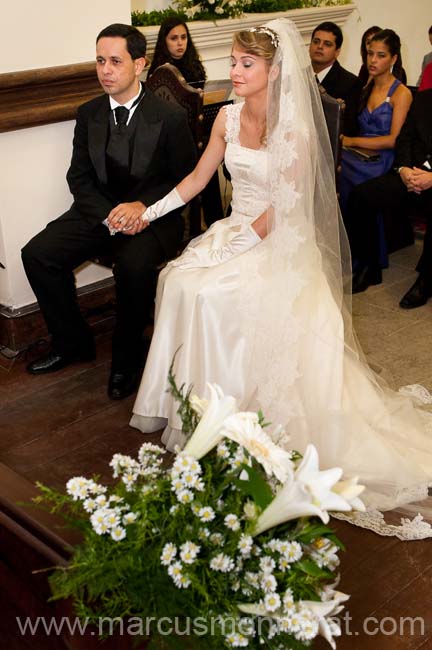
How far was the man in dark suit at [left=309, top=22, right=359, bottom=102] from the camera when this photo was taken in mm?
5492

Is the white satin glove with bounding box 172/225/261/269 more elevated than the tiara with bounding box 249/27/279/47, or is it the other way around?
the tiara with bounding box 249/27/279/47

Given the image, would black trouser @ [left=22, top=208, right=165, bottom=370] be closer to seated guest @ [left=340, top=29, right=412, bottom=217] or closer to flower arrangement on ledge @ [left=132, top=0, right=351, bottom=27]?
seated guest @ [left=340, top=29, right=412, bottom=217]

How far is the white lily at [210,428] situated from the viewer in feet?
5.16

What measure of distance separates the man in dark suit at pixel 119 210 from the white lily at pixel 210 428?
6.96ft

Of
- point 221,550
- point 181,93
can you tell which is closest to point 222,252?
point 181,93

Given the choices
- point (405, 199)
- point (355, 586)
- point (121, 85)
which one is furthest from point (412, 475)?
point (405, 199)

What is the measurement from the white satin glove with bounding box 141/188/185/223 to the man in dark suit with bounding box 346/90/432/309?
159 cm

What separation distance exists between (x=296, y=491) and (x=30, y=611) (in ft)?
1.95

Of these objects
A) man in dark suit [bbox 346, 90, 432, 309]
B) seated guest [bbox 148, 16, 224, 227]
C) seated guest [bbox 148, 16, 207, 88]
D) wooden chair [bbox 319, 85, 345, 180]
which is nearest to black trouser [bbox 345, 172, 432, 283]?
man in dark suit [bbox 346, 90, 432, 309]

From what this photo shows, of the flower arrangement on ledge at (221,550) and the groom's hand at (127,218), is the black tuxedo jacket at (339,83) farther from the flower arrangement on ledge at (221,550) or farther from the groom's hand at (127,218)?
the flower arrangement on ledge at (221,550)

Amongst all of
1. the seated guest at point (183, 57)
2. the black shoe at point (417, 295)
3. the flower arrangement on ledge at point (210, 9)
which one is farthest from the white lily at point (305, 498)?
the flower arrangement on ledge at point (210, 9)

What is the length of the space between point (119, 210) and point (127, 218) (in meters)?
0.05

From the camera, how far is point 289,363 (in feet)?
10.3

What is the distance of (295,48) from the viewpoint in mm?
3143
